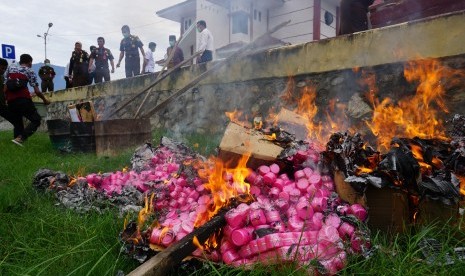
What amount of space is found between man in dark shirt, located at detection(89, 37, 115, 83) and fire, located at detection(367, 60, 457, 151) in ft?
35.9

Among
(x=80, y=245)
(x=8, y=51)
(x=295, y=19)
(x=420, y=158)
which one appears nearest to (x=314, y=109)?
(x=420, y=158)

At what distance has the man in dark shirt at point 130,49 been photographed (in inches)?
485

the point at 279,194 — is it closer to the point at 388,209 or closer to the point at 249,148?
the point at 249,148

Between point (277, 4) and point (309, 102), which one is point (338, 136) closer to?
point (309, 102)

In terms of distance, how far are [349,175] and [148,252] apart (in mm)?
1562

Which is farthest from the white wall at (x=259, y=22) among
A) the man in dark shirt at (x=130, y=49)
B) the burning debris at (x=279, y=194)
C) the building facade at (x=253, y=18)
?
the burning debris at (x=279, y=194)

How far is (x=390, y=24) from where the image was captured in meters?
5.21

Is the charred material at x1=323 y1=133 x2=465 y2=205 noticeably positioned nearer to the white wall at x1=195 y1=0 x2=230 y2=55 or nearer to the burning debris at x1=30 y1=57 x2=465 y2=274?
the burning debris at x1=30 y1=57 x2=465 y2=274

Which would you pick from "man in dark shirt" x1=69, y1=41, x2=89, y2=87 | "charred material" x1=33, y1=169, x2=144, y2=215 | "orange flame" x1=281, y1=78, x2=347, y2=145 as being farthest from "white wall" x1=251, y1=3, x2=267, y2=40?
"charred material" x1=33, y1=169, x2=144, y2=215

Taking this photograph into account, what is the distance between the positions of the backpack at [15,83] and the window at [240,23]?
9.12m

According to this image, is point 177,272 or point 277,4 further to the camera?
point 277,4

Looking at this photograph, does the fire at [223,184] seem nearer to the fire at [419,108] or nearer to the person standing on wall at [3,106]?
the fire at [419,108]

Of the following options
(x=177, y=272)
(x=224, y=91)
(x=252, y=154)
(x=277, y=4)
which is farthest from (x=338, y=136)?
(x=277, y=4)

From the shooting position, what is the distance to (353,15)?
6.57 m
